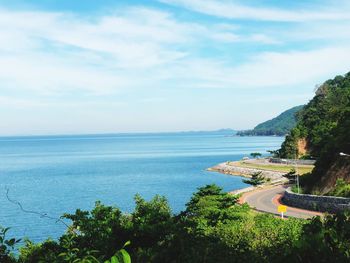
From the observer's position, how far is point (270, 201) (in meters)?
49.8

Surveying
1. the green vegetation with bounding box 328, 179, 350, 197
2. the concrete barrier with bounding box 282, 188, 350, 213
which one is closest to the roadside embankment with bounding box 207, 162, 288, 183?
the concrete barrier with bounding box 282, 188, 350, 213

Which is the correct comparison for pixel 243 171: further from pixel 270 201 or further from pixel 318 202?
pixel 318 202

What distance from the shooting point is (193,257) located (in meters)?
8.25

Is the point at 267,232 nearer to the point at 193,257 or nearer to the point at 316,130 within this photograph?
the point at 193,257

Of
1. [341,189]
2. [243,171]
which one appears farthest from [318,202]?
[243,171]

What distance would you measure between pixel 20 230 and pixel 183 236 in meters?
41.9

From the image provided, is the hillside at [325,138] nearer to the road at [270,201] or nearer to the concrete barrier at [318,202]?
the concrete barrier at [318,202]

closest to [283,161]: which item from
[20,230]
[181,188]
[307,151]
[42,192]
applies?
[307,151]

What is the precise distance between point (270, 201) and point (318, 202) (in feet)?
27.0

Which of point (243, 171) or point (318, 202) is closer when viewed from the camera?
point (318, 202)

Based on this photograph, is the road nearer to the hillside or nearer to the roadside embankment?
the hillside

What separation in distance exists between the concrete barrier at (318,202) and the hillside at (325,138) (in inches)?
111

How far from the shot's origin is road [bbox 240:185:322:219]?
134ft

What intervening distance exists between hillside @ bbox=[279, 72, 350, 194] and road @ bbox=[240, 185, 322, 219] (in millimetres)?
4337
